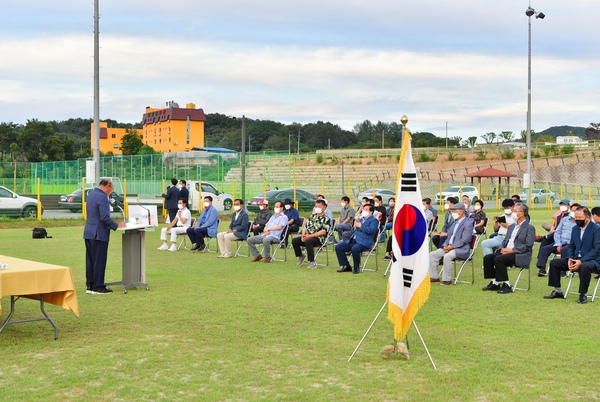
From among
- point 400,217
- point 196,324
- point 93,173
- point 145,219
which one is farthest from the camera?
point 93,173

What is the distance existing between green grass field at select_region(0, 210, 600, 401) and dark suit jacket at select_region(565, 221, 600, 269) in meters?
0.69

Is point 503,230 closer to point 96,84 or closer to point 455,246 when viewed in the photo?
point 455,246

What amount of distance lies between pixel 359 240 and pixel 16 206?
19.5 m

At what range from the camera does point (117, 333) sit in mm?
8484

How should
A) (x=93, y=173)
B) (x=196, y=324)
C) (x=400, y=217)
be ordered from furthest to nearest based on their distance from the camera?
(x=93, y=173), (x=196, y=324), (x=400, y=217)

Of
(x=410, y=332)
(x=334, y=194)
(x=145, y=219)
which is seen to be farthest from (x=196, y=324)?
(x=334, y=194)

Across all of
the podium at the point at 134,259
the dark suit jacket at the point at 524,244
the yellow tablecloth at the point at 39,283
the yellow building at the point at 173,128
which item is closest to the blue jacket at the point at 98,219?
the podium at the point at 134,259

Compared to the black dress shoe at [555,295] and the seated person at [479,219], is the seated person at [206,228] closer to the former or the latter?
the seated person at [479,219]

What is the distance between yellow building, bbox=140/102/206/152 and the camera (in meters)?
106

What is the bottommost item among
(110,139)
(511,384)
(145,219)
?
(511,384)

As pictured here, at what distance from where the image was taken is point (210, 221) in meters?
18.5

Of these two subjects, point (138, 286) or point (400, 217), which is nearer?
point (400, 217)

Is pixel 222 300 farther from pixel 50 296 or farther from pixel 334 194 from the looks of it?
pixel 334 194

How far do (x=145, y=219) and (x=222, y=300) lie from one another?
6.43 feet
